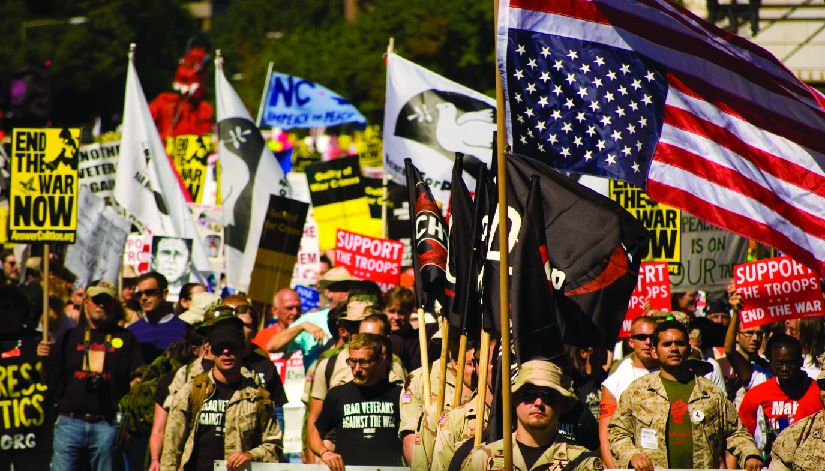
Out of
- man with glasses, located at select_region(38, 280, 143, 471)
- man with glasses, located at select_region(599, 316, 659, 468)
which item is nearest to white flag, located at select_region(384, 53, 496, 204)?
man with glasses, located at select_region(38, 280, 143, 471)

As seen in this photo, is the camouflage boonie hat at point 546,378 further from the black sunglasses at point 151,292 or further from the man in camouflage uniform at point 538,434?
the black sunglasses at point 151,292

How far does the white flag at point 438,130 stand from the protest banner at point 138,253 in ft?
11.5

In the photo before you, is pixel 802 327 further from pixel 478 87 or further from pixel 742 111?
pixel 478 87

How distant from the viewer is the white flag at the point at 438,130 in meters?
12.2

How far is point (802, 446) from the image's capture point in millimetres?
7027

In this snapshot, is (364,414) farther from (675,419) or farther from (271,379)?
(675,419)

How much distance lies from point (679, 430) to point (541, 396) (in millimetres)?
2079

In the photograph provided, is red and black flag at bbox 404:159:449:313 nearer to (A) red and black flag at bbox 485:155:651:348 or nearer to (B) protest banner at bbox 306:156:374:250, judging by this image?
(A) red and black flag at bbox 485:155:651:348

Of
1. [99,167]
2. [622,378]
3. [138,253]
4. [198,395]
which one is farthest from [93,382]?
[99,167]

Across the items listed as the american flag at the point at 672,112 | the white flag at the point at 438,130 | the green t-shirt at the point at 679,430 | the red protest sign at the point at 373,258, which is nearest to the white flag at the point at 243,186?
the red protest sign at the point at 373,258

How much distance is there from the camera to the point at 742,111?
6.43m

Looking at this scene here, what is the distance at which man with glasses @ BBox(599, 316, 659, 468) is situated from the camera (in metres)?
8.02

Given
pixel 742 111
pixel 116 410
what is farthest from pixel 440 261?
pixel 116 410

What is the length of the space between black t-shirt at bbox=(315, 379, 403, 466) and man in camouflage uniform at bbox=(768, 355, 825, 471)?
2.27 metres
